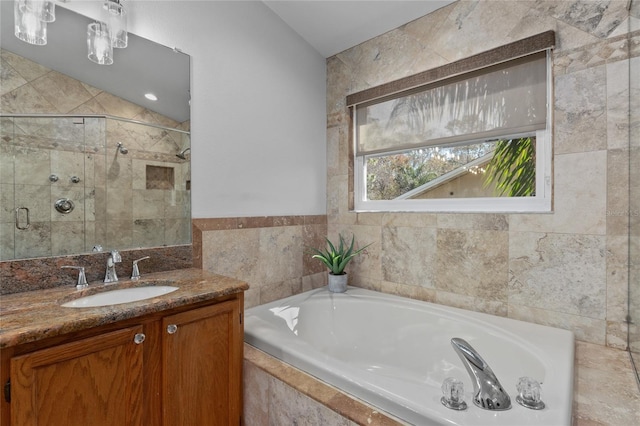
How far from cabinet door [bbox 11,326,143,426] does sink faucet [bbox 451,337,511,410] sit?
42.3 inches

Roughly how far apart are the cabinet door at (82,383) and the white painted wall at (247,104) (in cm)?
87

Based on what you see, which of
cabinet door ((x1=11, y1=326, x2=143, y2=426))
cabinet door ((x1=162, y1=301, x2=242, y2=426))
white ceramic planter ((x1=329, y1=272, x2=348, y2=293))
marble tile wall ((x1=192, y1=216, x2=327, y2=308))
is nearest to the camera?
cabinet door ((x1=11, y1=326, x2=143, y2=426))

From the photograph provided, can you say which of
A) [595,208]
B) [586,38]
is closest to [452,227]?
[595,208]

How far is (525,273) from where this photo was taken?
168cm

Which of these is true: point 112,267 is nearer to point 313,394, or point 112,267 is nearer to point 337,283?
point 313,394

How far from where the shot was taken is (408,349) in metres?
1.85

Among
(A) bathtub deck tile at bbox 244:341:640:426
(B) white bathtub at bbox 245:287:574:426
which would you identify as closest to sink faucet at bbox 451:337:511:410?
(B) white bathtub at bbox 245:287:574:426

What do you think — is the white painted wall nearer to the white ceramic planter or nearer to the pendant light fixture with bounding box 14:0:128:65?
the pendant light fixture with bounding box 14:0:128:65

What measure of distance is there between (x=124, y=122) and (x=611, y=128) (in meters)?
2.29

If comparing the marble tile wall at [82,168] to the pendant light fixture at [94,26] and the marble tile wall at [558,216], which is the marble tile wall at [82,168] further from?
the marble tile wall at [558,216]

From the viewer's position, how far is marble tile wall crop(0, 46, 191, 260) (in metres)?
1.26

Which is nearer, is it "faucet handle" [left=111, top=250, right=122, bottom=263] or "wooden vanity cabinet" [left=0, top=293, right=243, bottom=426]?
"wooden vanity cabinet" [left=0, top=293, right=243, bottom=426]

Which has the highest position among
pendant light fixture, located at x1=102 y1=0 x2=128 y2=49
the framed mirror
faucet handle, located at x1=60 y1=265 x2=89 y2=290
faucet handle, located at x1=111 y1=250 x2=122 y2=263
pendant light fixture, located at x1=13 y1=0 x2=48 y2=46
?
pendant light fixture, located at x1=102 y1=0 x2=128 y2=49

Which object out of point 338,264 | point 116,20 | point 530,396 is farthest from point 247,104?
point 530,396
